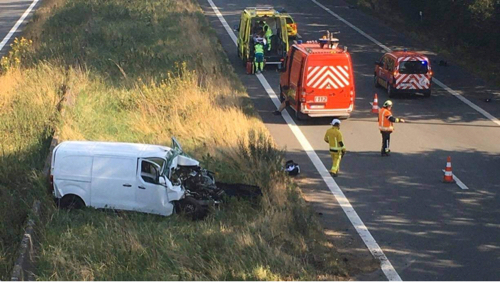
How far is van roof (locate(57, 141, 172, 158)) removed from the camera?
14.3 metres

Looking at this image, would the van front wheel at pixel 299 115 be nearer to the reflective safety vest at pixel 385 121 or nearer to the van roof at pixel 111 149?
the reflective safety vest at pixel 385 121

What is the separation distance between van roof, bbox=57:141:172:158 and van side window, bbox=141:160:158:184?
15cm

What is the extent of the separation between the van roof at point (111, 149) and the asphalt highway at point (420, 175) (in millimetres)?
3481

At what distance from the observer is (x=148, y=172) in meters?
14.3

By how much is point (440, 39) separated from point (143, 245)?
2778 centimetres

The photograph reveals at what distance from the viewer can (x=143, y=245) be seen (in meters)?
12.1

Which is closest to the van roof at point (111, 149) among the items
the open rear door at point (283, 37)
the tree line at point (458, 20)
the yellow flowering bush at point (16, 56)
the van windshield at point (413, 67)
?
the yellow flowering bush at point (16, 56)

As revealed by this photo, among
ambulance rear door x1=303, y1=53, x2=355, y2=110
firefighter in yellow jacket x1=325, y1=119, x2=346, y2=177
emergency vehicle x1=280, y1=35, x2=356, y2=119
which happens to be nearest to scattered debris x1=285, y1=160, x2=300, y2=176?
firefighter in yellow jacket x1=325, y1=119, x2=346, y2=177

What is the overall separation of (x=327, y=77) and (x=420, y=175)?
17.8 feet

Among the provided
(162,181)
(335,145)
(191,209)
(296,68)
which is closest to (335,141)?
(335,145)

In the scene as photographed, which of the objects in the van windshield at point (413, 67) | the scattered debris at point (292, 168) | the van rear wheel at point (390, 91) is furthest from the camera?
the van rear wheel at point (390, 91)

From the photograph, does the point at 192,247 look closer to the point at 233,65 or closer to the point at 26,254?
the point at 26,254

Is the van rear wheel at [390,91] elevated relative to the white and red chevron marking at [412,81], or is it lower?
lower

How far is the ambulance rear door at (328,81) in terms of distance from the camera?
870 inches
